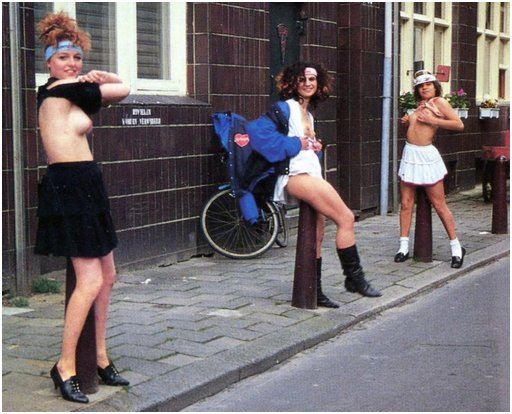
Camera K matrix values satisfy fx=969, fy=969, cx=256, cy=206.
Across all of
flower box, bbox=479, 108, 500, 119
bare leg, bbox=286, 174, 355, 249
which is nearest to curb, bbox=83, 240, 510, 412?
bare leg, bbox=286, 174, 355, 249

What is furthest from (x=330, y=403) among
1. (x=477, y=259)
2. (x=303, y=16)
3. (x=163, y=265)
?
(x=303, y=16)

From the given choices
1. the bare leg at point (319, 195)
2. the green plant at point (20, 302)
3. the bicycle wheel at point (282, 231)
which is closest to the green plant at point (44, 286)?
the green plant at point (20, 302)

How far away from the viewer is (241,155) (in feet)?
30.3

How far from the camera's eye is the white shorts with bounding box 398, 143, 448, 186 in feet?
30.0

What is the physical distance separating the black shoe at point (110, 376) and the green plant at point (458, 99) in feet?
36.2

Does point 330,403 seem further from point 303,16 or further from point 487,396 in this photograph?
point 303,16

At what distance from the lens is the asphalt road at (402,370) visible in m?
5.12

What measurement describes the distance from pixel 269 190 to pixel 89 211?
8.89ft

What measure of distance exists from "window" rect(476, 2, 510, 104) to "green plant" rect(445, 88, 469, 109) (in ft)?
6.47

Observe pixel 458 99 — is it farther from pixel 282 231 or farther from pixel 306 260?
pixel 306 260

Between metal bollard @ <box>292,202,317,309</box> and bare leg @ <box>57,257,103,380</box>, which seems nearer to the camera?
bare leg @ <box>57,257,103,380</box>

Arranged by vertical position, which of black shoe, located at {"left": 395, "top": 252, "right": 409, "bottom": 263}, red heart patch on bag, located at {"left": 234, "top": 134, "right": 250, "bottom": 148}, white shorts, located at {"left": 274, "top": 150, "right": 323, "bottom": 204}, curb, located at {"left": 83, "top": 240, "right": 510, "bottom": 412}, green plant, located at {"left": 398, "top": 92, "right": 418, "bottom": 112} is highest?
green plant, located at {"left": 398, "top": 92, "right": 418, "bottom": 112}

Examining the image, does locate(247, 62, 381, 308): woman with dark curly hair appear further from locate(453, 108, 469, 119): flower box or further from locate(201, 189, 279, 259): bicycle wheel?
locate(453, 108, 469, 119): flower box

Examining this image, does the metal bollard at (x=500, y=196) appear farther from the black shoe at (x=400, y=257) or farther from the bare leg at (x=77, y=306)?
the bare leg at (x=77, y=306)
